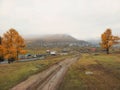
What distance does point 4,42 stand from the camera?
207ft

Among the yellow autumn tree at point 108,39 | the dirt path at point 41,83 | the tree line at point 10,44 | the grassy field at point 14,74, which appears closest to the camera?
the dirt path at point 41,83

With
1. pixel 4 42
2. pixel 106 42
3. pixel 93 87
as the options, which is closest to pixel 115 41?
pixel 106 42

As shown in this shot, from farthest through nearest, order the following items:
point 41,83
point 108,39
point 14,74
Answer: point 108,39, point 14,74, point 41,83

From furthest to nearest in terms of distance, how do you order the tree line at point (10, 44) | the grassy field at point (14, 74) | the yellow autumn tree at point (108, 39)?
the yellow autumn tree at point (108, 39) < the tree line at point (10, 44) < the grassy field at point (14, 74)

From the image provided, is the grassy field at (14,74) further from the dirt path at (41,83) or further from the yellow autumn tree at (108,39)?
the yellow autumn tree at (108,39)

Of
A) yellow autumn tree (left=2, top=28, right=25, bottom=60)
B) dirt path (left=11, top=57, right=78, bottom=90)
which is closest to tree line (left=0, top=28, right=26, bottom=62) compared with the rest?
yellow autumn tree (left=2, top=28, right=25, bottom=60)

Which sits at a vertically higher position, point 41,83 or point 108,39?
point 108,39

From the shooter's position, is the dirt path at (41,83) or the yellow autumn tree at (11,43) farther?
the yellow autumn tree at (11,43)

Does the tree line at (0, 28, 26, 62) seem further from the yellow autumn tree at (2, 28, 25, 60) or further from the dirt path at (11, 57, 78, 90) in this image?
the dirt path at (11, 57, 78, 90)

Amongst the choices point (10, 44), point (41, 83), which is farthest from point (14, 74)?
point (10, 44)

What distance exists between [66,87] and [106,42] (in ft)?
221

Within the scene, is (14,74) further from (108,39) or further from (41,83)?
(108,39)

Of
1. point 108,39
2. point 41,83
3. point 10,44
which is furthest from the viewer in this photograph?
point 108,39

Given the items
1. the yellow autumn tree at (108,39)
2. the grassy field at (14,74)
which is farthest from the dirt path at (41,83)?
the yellow autumn tree at (108,39)
